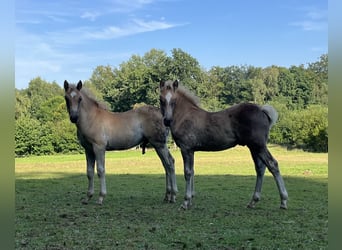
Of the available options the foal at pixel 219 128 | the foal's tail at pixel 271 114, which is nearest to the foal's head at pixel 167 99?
the foal at pixel 219 128

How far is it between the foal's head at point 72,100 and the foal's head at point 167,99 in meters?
2.00

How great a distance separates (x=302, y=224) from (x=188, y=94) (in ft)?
12.6

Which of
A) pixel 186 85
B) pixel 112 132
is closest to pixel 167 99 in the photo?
pixel 112 132

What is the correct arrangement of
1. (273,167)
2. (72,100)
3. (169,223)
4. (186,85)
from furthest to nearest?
1. (186,85)
2. (72,100)
3. (273,167)
4. (169,223)

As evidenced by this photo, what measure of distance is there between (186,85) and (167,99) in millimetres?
60093

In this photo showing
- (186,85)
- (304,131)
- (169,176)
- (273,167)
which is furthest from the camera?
(186,85)

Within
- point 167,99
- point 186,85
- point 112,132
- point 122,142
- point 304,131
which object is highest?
point 186,85

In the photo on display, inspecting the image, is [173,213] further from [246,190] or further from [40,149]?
[40,149]

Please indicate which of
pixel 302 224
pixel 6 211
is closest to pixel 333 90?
pixel 6 211

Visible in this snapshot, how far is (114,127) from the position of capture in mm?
8977

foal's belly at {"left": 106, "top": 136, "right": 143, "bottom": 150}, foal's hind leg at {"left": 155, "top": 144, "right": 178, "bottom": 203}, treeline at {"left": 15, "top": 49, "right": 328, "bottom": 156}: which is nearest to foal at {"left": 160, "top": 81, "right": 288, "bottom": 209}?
foal's hind leg at {"left": 155, "top": 144, "right": 178, "bottom": 203}

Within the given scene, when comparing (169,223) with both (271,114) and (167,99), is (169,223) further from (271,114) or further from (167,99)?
(271,114)

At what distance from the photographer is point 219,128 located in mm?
7797

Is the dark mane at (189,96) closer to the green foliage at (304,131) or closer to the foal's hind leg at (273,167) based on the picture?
the foal's hind leg at (273,167)
